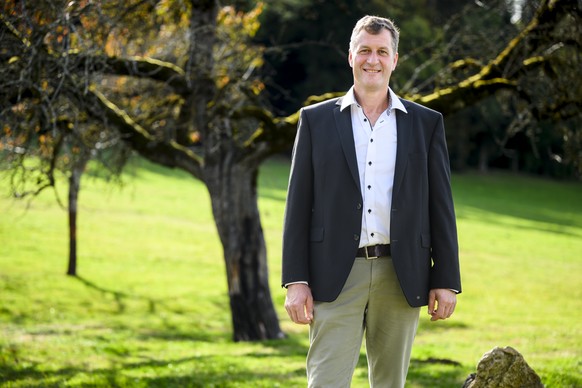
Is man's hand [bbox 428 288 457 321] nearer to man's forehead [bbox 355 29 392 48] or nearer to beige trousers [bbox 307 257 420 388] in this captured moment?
beige trousers [bbox 307 257 420 388]

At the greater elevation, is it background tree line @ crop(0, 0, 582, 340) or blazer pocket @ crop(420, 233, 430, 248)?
background tree line @ crop(0, 0, 582, 340)

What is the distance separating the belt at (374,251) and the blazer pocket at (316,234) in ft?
0.68

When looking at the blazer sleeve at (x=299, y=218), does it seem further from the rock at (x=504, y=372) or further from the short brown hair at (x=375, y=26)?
the rock at (x=504, y=372)

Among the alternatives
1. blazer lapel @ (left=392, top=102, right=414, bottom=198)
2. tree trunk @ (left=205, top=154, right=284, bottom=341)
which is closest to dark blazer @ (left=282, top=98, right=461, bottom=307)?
blazer lapel @ (left=392, top=102, right=414, bottom=198)

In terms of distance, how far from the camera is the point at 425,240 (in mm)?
4094

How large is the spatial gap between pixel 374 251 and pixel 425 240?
0.92 ft

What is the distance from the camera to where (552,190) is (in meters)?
48.0

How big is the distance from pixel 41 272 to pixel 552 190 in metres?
35.4

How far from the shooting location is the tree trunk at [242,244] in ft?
37.1

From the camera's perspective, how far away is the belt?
13.2 feet

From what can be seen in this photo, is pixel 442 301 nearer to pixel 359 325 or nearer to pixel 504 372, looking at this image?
pixel 359 325

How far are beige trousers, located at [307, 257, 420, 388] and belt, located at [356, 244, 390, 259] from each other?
3 centimetres

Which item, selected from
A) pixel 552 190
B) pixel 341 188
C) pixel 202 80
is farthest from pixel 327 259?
pixel 552 190

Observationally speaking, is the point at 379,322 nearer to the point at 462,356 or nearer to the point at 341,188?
the point at 341,188
